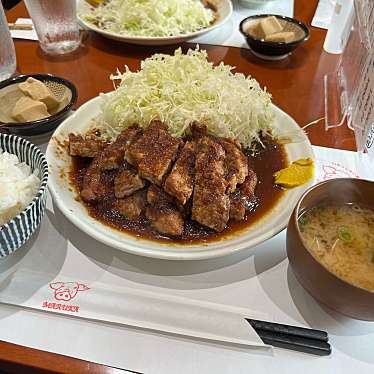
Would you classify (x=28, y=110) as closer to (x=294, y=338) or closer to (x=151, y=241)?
(x=151, y=241)

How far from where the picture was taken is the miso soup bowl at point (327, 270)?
1.08 meters

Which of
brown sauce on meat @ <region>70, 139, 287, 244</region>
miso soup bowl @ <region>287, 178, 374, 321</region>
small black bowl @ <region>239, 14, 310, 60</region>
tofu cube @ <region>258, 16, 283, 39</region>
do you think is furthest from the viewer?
tofu cube @ <region>258, 16, 283, 39</region>

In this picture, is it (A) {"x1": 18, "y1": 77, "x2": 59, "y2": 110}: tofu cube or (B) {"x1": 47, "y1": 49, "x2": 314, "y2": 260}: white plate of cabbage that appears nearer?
(B) {"x1": 47, "y1": 49, "x2": 314, "y2": 260}: white plate of cabbage

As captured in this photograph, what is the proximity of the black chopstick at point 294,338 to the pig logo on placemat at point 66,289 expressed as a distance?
560 mm

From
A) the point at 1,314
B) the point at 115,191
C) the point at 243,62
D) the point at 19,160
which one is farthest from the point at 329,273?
the point at 243,62

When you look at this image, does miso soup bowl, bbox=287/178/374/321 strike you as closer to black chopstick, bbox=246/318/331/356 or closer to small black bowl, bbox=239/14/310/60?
black chopstick, bbox=246/318/331/356

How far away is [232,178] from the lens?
1519 millimetres

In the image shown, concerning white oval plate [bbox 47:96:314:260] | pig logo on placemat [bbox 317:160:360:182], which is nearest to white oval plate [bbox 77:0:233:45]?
white oval plate [bbox 47:96:314:260]

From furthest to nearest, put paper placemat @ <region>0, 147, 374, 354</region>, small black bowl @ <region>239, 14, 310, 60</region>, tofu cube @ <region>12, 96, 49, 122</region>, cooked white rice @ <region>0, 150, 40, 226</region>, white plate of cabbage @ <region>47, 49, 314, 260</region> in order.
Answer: small black bowl @ <region>239, 14, 310, 60</region> → tofu cube @ <region>12, 96, 49, 122</region> → white plate of cabbage @ <region>47, 49, 314, 260</region> → cooked white rice @ <region>0, 150, 40, 226</region> → paper placemat @ <region>0, 147, 374, 354</region>

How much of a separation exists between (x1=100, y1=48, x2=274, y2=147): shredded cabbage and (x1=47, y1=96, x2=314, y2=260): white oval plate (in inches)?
10.5

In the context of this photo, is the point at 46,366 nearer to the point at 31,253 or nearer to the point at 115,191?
the point at 31,253

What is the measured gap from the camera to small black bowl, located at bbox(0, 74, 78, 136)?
1.82m

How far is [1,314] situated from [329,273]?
1.00m

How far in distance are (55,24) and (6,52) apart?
1.35 ft
